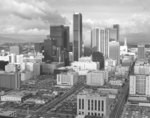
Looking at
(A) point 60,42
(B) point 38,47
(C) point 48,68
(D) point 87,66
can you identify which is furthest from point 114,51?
(C) point 48,68

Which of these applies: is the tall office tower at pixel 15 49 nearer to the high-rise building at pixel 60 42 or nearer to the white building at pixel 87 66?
the high-rise building at pixel 60 42

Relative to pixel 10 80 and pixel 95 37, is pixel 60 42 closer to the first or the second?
pixel 95 37

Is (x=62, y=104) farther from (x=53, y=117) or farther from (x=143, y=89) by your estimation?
(x=143, y=89)

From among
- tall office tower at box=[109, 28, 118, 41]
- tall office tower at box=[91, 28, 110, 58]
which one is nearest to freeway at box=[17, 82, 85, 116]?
tall office tower at box=[91, 28, 110, 58]

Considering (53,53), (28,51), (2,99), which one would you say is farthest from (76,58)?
(2,99)

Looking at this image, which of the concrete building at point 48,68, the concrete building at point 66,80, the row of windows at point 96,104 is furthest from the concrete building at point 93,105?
the concrete building at point 48,68

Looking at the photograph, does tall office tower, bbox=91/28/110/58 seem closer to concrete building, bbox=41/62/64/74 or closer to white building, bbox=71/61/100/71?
white building, bbox=71/61/100/71
